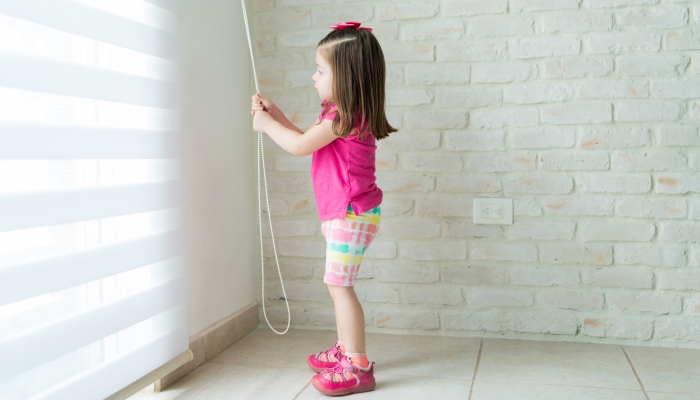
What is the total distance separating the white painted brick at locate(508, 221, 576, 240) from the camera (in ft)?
6.87

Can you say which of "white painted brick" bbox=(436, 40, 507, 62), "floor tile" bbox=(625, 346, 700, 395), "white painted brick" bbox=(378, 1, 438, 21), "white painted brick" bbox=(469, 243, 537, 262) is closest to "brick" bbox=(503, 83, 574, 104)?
"white painted brick" bbox=(436, 40, 507, 62)

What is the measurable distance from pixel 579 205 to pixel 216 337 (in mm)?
1261

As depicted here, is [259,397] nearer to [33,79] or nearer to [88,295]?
[88,295]

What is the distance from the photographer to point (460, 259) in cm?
217

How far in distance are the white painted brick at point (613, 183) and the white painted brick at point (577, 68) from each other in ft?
1.08

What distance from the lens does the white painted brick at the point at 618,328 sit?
2.06 m

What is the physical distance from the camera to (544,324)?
6.99 ft

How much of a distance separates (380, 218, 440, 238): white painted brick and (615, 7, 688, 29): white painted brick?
0.89 metres

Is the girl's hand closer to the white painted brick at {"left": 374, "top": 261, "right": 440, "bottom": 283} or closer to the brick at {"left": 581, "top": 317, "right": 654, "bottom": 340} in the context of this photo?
the white painted brick at {"left": 374, "top": 261, "right": 440, "bottom": 283}

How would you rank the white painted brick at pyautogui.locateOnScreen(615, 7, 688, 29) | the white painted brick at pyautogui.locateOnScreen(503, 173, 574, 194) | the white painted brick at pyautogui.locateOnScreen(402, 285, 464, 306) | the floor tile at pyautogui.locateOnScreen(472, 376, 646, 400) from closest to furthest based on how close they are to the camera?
the floor tile at pyautogui.locateOnScreen(472, 376, 646, 400)
the white painted brick at pyautogui.locateOnScreen(615, 7, 688, 29)
the white painted brick at pyautogui.locateOnScreen(503, 173, 574, 194)
the white painted brick at pyautogui.locateOnScreen(402, 285, 464, 306)

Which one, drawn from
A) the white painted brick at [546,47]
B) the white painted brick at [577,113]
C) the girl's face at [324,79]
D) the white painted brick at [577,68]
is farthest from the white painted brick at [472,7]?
the girl's face at [324,79]

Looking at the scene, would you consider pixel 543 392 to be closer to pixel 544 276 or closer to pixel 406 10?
pixel 544 276

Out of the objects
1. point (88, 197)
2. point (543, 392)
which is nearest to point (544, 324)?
point (543, 392)

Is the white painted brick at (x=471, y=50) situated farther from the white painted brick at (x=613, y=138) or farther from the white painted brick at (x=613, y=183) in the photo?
the white painted brick at (x=613, y=183)
